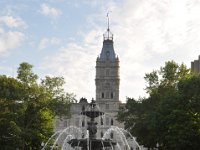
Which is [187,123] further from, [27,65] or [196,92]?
[27,65]

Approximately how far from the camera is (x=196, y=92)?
47.8 m

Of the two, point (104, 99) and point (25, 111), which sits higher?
point (104, 99)

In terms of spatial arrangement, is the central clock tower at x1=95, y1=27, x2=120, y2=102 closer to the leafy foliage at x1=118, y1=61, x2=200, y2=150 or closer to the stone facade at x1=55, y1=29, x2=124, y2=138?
the stone facade at x1=55, y1=29, x2=124, y2=138

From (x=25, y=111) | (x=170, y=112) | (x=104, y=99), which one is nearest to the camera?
(x=170, y=112)

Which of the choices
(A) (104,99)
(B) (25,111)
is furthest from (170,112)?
(A) (104,99)

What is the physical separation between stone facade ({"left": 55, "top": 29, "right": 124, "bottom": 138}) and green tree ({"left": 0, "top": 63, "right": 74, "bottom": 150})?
5570 cm

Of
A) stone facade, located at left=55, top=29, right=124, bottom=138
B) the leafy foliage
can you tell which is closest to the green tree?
the leafy foliage

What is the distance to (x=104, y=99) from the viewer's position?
118250 millimetres

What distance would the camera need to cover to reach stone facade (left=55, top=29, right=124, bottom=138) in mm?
118000

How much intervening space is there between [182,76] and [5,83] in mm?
21663

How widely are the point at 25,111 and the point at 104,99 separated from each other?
61.6m

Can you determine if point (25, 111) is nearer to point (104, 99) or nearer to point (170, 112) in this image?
point (170, 112)

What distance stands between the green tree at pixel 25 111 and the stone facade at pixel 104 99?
55.7 m

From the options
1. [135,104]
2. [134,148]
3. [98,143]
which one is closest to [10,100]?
[135,104]
